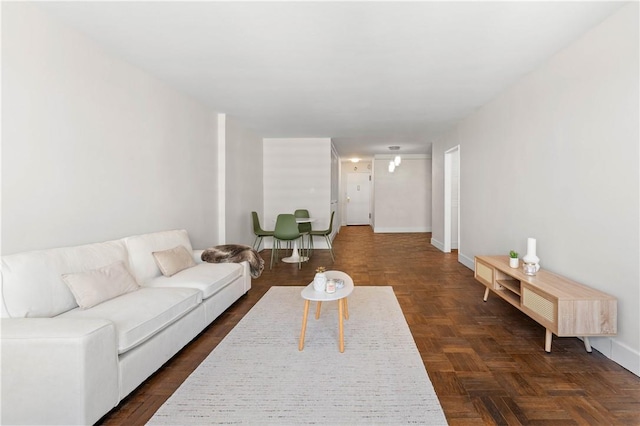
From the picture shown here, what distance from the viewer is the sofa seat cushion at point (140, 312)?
5.66ft

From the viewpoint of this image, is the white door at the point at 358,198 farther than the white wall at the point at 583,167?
Yes

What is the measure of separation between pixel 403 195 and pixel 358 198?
9.81 feet

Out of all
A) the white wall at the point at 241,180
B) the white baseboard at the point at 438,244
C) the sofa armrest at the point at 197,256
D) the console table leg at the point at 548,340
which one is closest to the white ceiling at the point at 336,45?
the white wall at the point at 241,180

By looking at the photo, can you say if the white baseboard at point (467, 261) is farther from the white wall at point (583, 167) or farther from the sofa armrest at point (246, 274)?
the sofa armrest at point (246, 274)

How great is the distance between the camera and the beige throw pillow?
277 centimetres

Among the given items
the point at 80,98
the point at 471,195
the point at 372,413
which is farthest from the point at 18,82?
Answer: the point at 471,195

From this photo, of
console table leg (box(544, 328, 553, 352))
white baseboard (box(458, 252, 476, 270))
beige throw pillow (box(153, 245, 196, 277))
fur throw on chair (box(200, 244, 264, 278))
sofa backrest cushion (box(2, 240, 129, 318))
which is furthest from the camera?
white baseboard (box(458, 252, 476, 270))

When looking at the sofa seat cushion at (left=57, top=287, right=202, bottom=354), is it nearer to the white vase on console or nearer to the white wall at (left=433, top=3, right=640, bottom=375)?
the white vase on console

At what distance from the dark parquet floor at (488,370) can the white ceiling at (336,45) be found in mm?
2359

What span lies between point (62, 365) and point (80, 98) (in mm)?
2002

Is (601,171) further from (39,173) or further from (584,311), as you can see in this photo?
(39,173)

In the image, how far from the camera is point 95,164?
99.8 inches

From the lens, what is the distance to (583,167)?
2.36 meters

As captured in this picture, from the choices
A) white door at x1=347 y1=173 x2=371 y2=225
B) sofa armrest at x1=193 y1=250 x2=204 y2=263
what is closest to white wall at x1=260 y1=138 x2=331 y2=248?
sofa armrest at x1=193 y1=250 x2=204 y2=263
